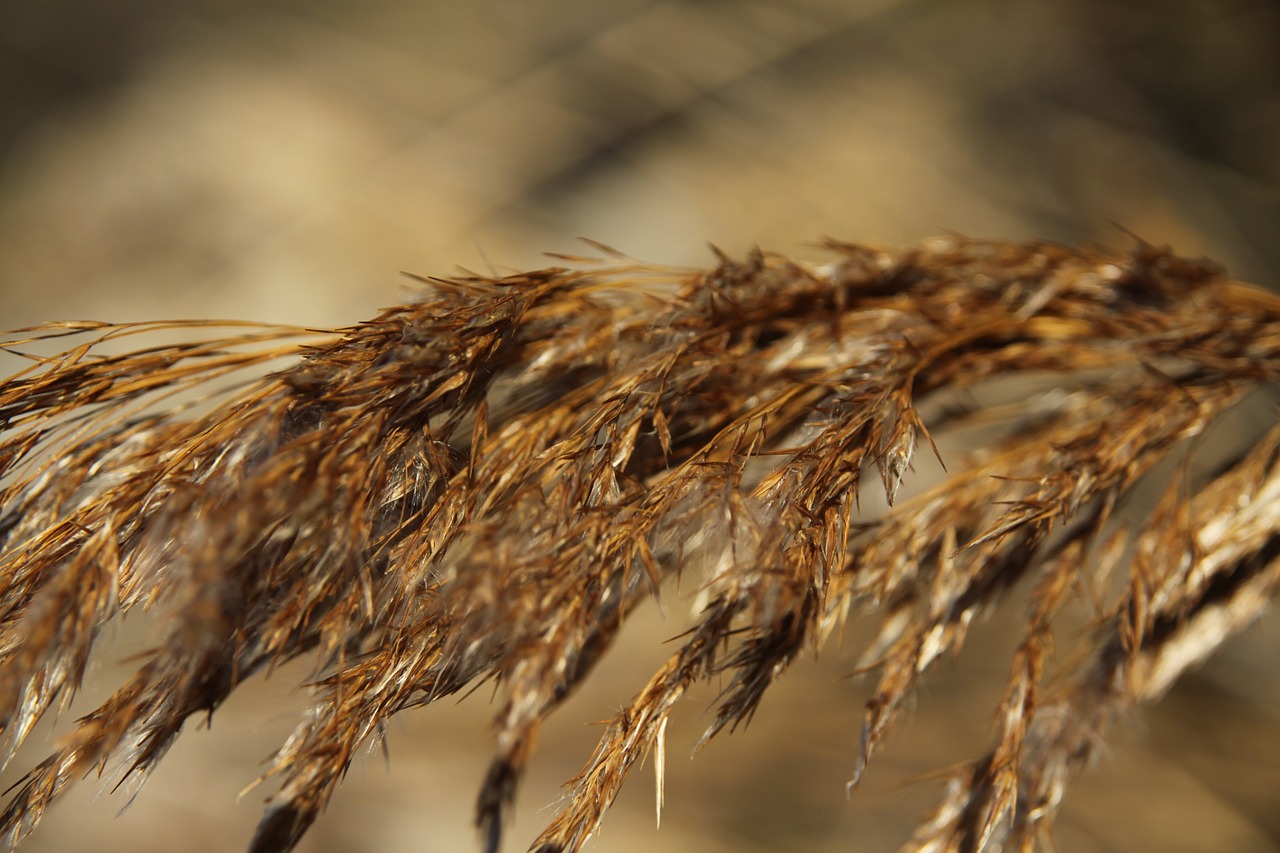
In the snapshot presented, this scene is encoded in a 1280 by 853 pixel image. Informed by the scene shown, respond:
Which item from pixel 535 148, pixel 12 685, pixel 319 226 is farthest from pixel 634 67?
pixel 12 685

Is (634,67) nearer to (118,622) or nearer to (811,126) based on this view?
(811,126)

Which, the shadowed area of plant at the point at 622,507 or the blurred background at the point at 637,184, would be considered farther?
the blurred background at the point at 637,184

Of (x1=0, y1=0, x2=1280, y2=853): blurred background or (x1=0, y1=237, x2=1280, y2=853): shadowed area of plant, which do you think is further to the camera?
(x1=0, y1=0, x2=1280, y2=853): blurred background

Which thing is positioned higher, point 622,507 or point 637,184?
point 637,184

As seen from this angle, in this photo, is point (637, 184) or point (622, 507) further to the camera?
point (637, 184)
